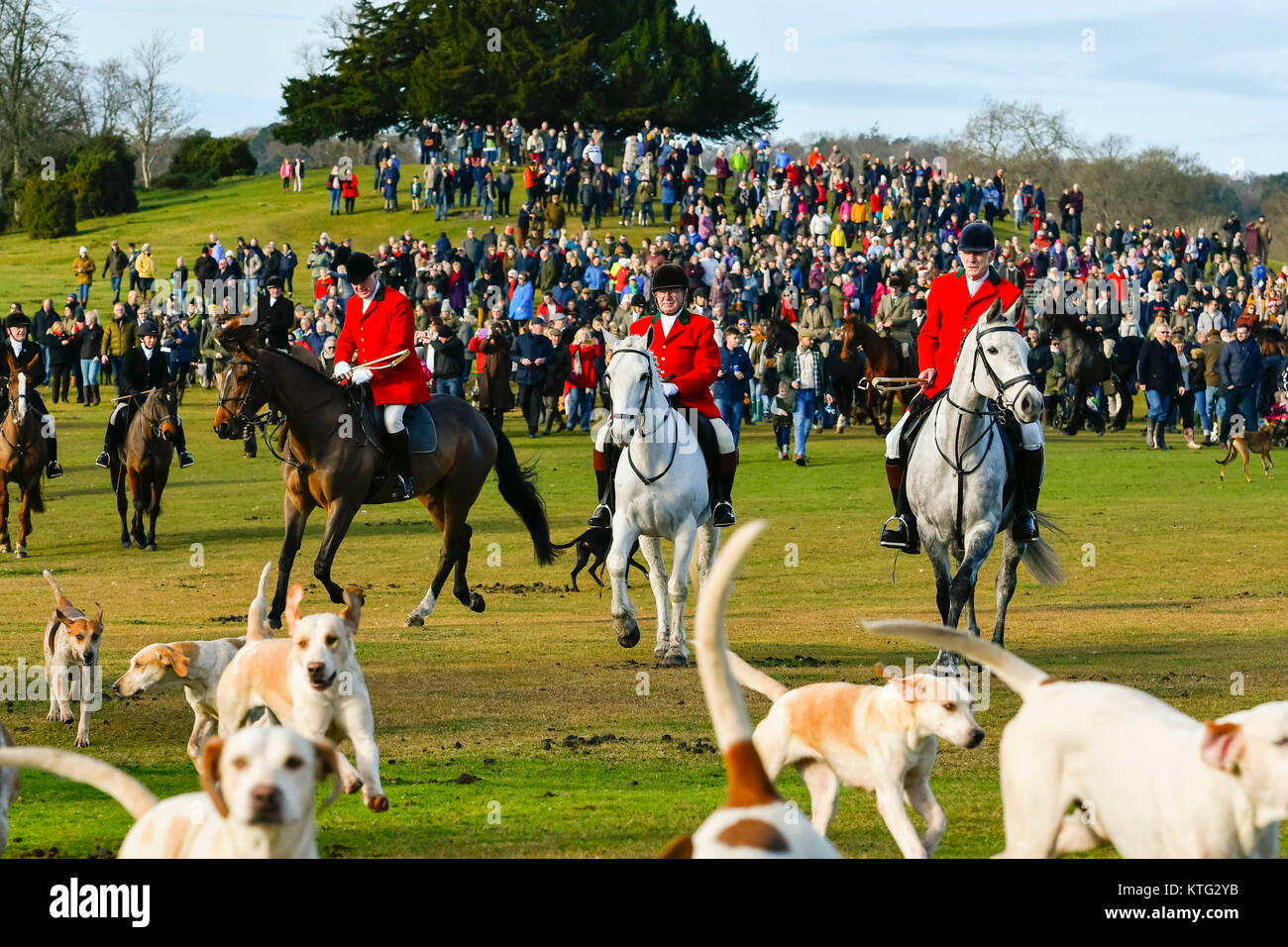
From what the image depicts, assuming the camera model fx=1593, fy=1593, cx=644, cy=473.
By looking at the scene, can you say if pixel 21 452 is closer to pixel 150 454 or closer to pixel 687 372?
pixel 150 454

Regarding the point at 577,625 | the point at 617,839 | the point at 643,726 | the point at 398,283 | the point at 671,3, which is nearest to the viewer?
the point at 617,839

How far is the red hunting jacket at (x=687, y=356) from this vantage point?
11969 millimetres

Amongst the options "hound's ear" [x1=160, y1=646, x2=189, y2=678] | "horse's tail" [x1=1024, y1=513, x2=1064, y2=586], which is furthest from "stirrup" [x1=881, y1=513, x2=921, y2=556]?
"hound's ear" [x1=160, y1=646, x2=189, y2=678]

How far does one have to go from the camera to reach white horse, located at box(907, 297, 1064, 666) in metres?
10.6

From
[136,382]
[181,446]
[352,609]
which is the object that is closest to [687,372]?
[352,609]

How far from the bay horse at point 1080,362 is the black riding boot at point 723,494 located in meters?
19.8

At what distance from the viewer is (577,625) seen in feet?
43.5

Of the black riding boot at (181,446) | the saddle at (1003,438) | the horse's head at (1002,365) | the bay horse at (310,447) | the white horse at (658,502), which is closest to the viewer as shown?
the horse's head at (1002,365)

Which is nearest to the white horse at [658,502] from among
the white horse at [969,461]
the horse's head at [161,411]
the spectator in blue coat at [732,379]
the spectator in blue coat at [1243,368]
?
the white horse at [969,461]

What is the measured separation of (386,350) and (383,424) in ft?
2.10

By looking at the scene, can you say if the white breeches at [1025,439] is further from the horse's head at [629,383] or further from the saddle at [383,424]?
the saddle at [383,424]
